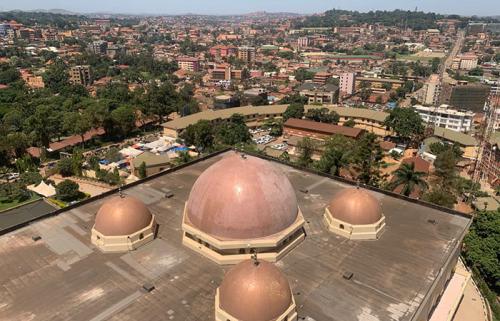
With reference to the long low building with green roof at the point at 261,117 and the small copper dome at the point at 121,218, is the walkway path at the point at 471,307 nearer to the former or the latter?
the small copper dome at the point at 121,218

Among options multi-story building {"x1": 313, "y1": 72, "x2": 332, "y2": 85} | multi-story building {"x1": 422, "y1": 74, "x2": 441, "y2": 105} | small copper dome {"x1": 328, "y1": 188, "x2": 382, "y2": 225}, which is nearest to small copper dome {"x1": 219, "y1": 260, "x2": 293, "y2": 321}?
small copper dome {"x1": 328, "y1": 188, "x2": 382, "y2": 225}

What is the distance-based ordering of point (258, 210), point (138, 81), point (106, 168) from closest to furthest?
point (258, 210) < point (106, 168) < point (138, 81)

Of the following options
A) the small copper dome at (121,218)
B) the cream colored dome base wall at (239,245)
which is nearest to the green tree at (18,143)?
the small copper dome at (121,218)

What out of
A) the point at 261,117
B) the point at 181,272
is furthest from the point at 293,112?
the point at 181,272

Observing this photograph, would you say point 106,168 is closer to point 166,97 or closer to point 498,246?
point 166,97

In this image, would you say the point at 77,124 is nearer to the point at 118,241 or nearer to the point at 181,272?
the point at 118,241

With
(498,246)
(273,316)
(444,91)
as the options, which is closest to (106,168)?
(273,316)
